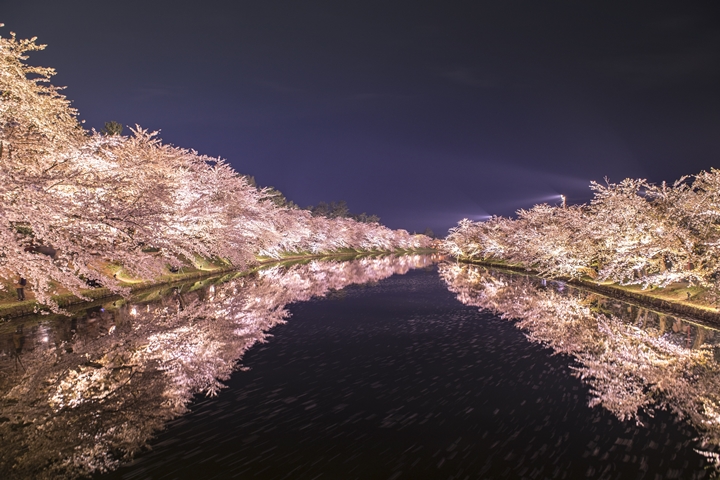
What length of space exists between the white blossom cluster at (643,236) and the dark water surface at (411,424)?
16.4 meters

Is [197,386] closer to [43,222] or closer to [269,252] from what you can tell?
[43,222]

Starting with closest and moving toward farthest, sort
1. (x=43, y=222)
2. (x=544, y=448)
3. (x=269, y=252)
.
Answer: (x=544, y=448), (x=43, y=222), (x=269, y=252)

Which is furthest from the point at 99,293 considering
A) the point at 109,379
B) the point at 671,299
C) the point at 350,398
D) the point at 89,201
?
the point at 671,299

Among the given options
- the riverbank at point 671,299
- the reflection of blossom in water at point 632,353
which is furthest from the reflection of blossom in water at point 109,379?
the riverbank at point 671,299

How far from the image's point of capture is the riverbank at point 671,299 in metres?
21.8

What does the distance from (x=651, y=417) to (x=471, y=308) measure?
14.6 metres

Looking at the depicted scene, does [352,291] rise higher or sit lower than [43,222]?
lower

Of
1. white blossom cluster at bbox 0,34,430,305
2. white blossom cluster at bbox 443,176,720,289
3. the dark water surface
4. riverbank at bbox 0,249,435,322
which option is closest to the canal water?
the dark water surface

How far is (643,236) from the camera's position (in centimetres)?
2834

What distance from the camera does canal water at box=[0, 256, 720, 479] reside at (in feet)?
23.0

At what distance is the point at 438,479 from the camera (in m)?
6.50

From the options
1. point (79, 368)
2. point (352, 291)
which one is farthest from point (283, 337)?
point (352, 291)

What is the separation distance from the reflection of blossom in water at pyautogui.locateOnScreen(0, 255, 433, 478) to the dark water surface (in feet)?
2.15

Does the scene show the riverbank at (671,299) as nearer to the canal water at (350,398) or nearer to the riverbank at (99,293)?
the canal water at (350,398)
